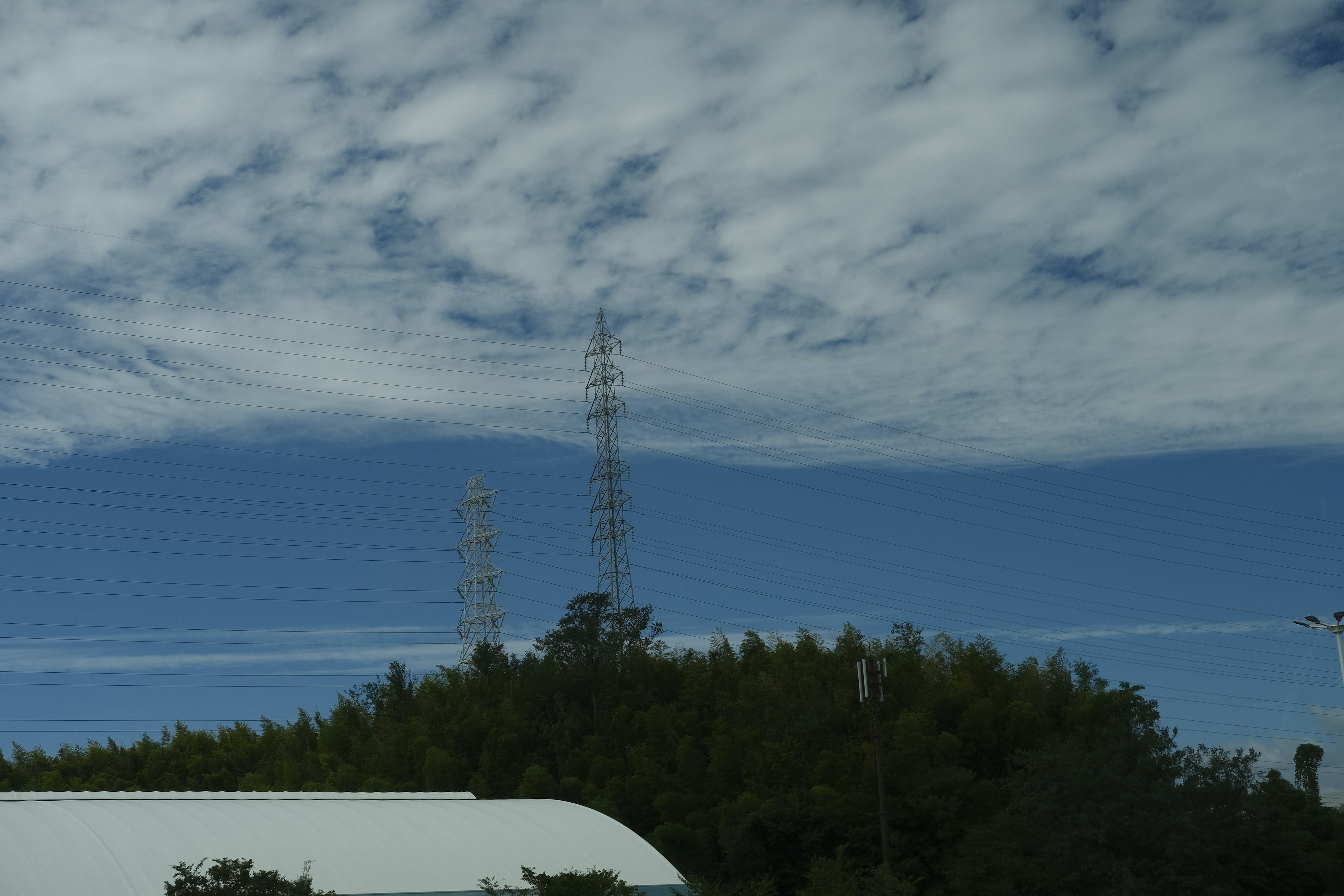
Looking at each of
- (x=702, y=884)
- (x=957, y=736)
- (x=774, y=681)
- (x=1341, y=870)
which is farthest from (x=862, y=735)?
(x=702, y=884)

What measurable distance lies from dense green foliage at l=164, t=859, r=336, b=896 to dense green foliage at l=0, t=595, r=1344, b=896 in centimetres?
1506

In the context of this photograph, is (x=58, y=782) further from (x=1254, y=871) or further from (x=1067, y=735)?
(x=1254, y=871)

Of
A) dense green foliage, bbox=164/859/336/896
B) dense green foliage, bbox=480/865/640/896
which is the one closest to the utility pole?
dense green foliage, bbox=480/865/640/896

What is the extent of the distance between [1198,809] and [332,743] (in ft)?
116

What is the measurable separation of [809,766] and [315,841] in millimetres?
20693

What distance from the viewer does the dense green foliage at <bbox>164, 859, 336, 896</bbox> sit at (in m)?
16.1

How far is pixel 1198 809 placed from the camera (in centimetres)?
3578

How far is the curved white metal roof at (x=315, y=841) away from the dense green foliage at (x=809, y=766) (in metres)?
4.68

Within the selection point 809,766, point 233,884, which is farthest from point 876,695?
point 233,884

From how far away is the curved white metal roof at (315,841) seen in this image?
2470cm

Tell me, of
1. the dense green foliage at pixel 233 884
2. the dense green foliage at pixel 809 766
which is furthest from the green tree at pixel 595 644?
the dense green foliage at pixel 233 884

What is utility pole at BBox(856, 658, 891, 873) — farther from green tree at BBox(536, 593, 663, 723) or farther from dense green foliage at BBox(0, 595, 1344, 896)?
green tree at BBox(536, 593, 663, 723)

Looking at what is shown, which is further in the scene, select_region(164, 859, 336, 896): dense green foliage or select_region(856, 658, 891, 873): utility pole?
select_region(856, 658, 891, 873): utility pole

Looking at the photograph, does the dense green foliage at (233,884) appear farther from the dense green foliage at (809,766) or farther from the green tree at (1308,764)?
the green tree at (1308,764)
